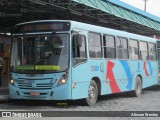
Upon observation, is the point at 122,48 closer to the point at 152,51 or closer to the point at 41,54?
the point at 152,51

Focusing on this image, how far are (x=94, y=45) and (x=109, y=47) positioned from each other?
53.3 inches

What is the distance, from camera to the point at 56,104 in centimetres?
1449

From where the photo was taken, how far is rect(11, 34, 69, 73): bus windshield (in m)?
13.0

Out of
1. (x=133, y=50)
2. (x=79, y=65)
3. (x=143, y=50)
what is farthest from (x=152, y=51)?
(x=79, y=65)

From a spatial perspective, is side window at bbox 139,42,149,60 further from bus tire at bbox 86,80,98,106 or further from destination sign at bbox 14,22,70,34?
destination sign at bbox 14,22,70,34

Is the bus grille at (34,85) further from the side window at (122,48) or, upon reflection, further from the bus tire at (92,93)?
the side window at (122,48)

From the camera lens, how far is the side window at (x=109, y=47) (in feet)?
50.5

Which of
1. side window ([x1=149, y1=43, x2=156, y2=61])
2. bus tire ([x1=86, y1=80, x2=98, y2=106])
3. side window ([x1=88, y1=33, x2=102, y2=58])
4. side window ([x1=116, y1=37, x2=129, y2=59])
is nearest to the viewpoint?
bus tire ([x1=86, y1=80, x2=98, y2=106])

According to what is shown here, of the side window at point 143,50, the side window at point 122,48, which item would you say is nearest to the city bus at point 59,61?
the side window at point 122,48

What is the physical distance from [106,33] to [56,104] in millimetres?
3255

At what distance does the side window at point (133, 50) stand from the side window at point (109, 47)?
198cm

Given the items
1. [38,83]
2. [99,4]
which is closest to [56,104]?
[38,83]

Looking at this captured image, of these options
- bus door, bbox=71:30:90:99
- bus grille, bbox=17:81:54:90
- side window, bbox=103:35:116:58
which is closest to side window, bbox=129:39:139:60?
side window, bbox=103:35:116:58

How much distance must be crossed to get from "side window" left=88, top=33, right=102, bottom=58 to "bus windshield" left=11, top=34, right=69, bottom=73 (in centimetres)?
132
